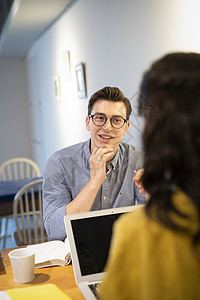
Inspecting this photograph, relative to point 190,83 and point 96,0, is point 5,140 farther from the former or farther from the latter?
point 190,83

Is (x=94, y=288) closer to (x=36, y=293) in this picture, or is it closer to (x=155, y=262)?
(x=36, y=293)

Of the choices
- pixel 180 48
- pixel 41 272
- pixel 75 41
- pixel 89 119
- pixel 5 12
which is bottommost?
pixel 41 272

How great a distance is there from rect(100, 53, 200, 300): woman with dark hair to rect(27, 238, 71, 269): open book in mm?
581

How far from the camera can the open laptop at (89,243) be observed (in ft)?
2.89

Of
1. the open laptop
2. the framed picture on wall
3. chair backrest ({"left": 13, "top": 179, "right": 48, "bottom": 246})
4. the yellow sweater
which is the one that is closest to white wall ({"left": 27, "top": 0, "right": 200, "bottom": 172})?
the framed picture on wall

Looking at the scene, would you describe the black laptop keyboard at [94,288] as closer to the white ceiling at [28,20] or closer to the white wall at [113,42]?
the white wall at [113,42]

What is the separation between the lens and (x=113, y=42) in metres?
1.87

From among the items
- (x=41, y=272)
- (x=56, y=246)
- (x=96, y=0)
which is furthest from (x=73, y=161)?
(x=96, y=0)

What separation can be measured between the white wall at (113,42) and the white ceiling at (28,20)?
9 cm

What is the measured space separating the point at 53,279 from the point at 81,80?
4.36 feet

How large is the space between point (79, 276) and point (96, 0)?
1.59m

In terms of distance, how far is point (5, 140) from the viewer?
5016 mm

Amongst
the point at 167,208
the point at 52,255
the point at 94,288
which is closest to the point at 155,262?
the point at 167,208

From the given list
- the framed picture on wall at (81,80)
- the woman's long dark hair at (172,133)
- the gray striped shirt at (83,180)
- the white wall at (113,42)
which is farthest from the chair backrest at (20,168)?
the woman's long dark hair at (172,133)
